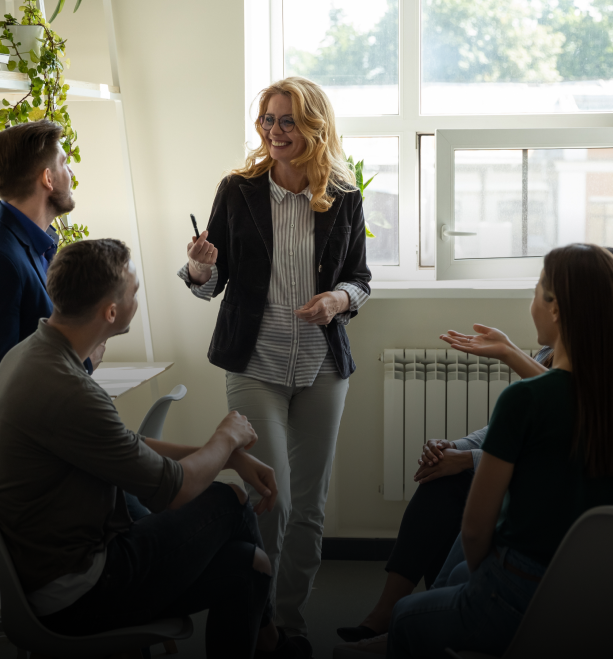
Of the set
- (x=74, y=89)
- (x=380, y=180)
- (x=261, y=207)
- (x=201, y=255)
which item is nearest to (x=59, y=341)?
(x=201, y=255)

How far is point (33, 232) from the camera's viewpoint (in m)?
1.65

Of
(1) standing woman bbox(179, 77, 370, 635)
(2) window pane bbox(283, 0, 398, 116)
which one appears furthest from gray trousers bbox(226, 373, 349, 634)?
(2) window pane bbox(283, 0, 398, 116)

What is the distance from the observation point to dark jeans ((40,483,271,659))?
1228mm

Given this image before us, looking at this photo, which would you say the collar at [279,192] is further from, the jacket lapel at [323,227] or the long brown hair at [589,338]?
the long brown hair at [589,338]

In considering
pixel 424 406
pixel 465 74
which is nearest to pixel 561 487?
pixel 424 406

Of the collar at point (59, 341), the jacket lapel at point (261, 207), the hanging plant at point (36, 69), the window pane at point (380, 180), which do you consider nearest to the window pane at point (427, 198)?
the window pane at point (380, 180)

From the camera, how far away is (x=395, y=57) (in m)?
2.81

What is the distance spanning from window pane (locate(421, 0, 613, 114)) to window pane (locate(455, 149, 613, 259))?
0.36 metres

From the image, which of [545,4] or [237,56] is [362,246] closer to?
[237,56]

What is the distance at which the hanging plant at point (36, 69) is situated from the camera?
2000mm

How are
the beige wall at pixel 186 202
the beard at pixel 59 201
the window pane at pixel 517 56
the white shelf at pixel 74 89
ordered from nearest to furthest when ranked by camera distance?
the beard at pixel 59 201 → the white shelf at pixel 74 89 → the beige wall at pixel 186 202 → the window pane at pixel 517 56

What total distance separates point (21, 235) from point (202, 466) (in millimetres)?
767

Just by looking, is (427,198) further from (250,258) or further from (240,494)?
(240,494)

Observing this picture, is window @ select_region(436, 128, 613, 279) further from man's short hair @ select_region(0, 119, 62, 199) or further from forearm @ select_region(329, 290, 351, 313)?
man's short hair @ select_region(0, 119, 62, 199)
